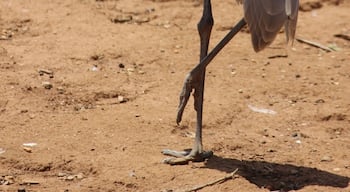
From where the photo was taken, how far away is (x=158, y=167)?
4.99 m

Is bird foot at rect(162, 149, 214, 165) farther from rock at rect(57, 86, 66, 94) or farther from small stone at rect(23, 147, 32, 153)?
rock at rect(57, 86, 66, 94)

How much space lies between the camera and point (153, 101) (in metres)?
5.93

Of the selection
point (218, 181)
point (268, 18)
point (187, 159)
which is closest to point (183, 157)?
point (187, 159)

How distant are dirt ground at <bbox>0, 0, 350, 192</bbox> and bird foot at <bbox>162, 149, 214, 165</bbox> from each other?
0.05m

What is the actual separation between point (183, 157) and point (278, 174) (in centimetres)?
58

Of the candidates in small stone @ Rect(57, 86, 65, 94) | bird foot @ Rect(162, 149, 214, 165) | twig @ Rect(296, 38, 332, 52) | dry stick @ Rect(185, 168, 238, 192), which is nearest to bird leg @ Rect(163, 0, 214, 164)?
bird foot @ Rect(162, 149, 214, 165)

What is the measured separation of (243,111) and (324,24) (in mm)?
2252

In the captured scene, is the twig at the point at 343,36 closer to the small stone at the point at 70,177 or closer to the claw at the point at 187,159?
the claw at the point at 187,159

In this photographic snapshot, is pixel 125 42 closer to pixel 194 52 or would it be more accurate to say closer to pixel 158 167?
pixel 194 52

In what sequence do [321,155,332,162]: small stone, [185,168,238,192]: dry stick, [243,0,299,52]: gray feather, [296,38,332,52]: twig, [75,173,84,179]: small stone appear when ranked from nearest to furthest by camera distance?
[243,0,299,52]: gray feather < [185,168,238,192]: dry stick < [75,173,84,179]: small stone < [321,155,332,162]: small stone < [296,38,332,52]: twig

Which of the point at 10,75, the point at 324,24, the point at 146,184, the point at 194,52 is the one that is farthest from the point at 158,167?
the point at 324,24

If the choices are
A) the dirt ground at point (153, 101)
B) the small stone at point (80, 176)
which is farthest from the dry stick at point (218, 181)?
the small stone at point (80, 176)

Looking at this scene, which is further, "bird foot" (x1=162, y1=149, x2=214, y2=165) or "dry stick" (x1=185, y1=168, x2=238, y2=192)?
"bird foot" (x1=162, y1=149, x2=214, y2=165)

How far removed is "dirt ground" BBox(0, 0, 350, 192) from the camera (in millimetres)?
4949
